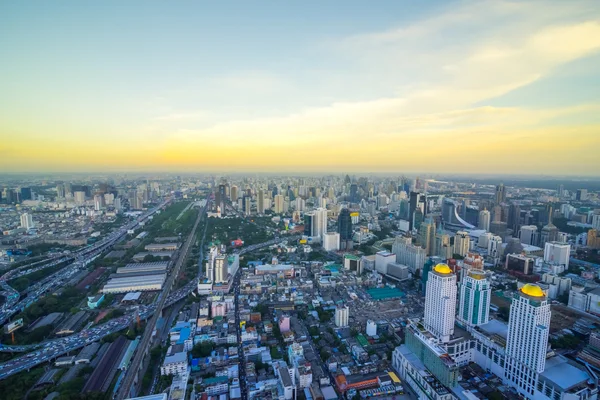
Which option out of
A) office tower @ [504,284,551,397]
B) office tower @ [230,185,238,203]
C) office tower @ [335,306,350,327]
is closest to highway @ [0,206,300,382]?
office tower @ [335,306,350,327]

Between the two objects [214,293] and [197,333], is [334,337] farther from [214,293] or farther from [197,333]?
[214,293]

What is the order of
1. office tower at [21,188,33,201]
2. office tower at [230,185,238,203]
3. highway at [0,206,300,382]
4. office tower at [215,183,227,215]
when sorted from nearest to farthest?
1. highway at [0,206,300,382]
2. office tower at [215,183,227,215]
3. office tower at [21,188,33,201]
4. office tower at [230,185,238,203]

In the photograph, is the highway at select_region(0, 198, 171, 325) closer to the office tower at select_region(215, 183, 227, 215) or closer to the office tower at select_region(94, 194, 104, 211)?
the office tower at select_region(215, 183, 227, 215)

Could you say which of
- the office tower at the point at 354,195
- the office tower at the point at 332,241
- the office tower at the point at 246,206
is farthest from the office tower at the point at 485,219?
the office tower at the point at 246,206

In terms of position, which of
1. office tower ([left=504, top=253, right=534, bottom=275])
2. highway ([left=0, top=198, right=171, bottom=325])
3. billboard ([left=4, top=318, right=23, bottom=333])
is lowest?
highway ([left=0, top=198, right=171, bottom=325])

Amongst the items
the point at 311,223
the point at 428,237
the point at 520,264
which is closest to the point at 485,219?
the point at 520,264

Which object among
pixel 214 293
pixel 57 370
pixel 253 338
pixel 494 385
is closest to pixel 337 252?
pixel 214 293

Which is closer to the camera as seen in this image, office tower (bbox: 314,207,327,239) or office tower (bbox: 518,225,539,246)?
office tower (bbox: 518,225,539,246)
